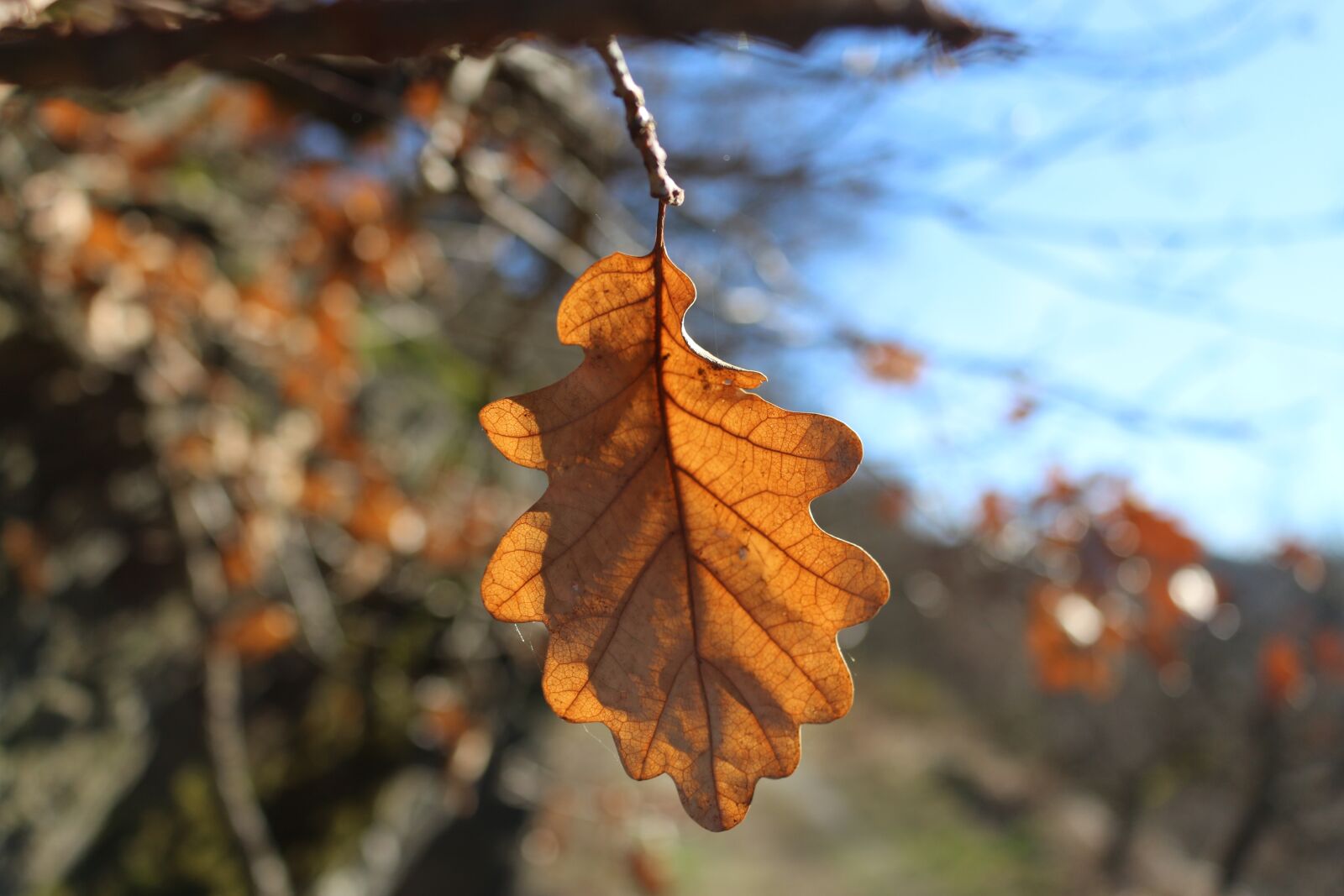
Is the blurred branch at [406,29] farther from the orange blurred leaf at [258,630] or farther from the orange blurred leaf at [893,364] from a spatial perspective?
the orange blurred leaf at [258,630]

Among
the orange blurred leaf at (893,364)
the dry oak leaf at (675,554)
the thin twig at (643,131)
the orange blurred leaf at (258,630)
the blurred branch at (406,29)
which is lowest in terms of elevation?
the orange blurred leaf at (258,630)

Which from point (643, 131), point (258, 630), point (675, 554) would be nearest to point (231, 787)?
point (258, 630)

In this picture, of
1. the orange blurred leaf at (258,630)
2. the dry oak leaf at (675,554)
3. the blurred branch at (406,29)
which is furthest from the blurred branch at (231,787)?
the blurred branch at (406,29)

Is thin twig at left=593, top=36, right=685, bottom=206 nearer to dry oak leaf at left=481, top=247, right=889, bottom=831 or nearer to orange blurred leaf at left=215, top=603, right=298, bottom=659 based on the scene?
dry oak leaf at left=481, top=247, right=889, bottom=831

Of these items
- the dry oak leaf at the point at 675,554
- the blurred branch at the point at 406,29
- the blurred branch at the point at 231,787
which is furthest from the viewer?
the blurred branch at the point at 231,787

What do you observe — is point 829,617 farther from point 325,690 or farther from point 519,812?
point 519,812

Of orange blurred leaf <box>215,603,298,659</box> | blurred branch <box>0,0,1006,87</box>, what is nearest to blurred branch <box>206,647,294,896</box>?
orange blurred leaf <box>215,603,298,659</box>

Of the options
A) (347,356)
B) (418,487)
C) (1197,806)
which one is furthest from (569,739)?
(1197,806)
